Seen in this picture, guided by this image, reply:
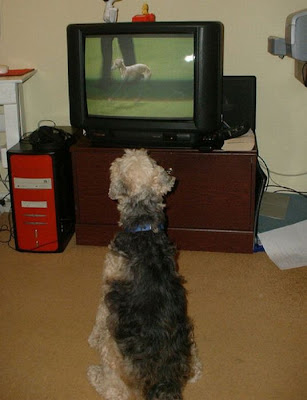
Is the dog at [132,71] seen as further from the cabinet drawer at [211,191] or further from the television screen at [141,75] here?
the cabinet drawer at [211,191]

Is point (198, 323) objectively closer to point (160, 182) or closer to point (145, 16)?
point (160, 182)

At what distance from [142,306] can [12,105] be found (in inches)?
72.7

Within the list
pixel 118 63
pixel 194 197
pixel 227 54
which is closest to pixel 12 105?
pixel 118 63

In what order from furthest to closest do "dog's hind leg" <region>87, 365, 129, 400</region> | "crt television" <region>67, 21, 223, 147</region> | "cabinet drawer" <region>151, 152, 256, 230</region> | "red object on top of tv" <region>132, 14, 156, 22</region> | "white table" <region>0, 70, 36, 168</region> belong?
"white table" <region>0, 70, 36, 168</region>, "red object on top of tv" <region>132, 14, 156, 22</region>, "cabinet drawer" <region>151, 152, 256, 230</region>, "crt television" <region>67, 21, 223, 147</region>, "dog's hind leg" <region>87, 365, 129, 400</region>

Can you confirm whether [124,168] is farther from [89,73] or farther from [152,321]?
[89,73]

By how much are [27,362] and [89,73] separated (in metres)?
1.51

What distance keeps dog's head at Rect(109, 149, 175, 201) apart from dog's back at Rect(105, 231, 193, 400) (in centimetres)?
17

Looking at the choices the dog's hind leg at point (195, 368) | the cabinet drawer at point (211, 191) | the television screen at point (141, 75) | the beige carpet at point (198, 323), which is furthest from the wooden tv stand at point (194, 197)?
the dog's hind leg at point (195, 368)

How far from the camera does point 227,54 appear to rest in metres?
3.39

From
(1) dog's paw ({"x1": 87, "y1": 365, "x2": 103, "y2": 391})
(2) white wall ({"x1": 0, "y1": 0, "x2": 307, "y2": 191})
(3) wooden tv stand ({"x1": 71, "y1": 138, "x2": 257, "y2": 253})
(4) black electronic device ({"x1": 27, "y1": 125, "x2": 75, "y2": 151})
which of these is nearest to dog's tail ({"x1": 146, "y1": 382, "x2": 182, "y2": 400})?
(1) dog's paw ({"x1": 87, "y1": 365, "x2": 103, "y2": 391})

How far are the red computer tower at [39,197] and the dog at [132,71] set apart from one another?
55 cm

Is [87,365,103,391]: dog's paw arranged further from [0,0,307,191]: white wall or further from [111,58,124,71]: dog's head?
[0,0,307,191]: white wall

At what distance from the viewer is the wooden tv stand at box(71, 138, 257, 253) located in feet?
9.52

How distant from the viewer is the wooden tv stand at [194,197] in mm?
2900
